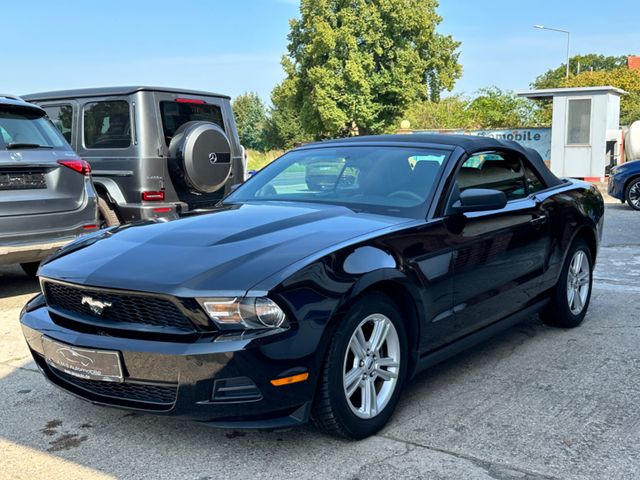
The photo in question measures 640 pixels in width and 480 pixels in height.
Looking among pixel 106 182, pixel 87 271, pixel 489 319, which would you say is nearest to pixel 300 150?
pixel 489 319

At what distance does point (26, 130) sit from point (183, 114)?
197 centimetres

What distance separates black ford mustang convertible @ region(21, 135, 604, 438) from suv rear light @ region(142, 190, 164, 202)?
300 centimetres

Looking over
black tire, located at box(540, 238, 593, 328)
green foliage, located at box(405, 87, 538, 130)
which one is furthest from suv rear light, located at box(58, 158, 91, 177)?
green foliage, located at box(405, 87, 538, 130)

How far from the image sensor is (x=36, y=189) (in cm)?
630

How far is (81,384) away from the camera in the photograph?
3213 millimetres

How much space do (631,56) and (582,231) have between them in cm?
10464

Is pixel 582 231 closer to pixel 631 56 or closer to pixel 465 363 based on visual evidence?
pixel 465 363

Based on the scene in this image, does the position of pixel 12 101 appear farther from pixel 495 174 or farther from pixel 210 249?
pixel 495 174

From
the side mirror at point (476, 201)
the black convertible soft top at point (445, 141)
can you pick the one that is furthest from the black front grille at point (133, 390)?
the black convertible soft top at point (445, 141)

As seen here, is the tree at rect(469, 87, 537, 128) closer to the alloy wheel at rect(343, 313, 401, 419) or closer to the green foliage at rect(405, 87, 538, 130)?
the green foliage at rect(405, 87, 538, 130)

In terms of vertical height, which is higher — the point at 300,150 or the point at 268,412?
the point at 300,150

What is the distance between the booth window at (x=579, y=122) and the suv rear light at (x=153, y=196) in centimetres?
1586

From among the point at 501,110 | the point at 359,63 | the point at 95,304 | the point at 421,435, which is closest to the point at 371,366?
the point at 421,435

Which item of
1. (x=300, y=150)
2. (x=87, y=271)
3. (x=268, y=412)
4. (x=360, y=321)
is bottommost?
(x=268, y=412)
